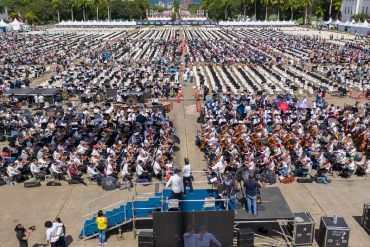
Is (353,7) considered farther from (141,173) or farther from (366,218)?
(141,173)

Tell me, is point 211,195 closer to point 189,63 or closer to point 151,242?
point 151,242

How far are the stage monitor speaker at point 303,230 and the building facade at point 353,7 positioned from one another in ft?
363

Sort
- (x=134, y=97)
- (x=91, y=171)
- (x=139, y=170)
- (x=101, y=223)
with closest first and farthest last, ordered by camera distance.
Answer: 1. (x=101, y=223)
2. (x=139, y=170)
3. (x=91, y=171)
4. (x=134, y=97)

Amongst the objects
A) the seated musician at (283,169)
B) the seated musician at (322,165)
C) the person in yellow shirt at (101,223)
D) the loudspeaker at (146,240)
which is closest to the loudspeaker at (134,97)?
the seated musician at (283,169)

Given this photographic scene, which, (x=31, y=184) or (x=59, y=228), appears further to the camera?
(x=31, y=184)

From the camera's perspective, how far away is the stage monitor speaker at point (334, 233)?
433 inches

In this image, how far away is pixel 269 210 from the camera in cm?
1176

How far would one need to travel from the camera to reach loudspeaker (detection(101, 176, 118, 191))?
1512 cm

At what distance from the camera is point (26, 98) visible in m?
28.1

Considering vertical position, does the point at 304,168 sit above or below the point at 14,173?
above

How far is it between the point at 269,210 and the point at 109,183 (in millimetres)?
6575

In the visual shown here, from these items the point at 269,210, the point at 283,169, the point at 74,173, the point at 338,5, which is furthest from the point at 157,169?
the point at 338,5

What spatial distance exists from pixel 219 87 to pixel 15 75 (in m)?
20.9

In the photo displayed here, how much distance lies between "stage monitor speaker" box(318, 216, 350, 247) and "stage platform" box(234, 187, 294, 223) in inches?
40.0
